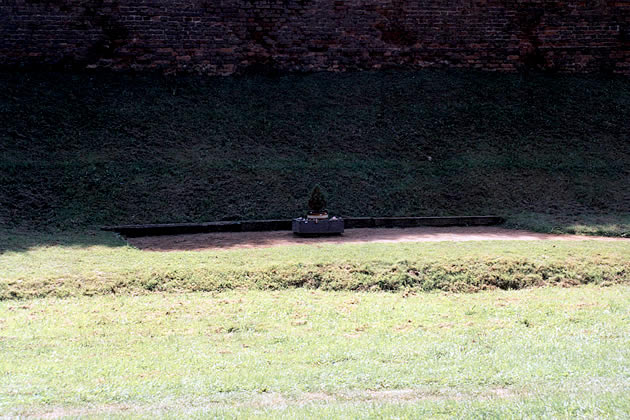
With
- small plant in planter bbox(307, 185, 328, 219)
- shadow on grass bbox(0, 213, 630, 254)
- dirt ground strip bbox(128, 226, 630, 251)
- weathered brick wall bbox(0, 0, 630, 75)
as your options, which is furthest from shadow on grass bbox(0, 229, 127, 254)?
weathered brick wall bbox(0, 0, 630, 75)

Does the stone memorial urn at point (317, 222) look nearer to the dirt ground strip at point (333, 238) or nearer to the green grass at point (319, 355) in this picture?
the dirt ground strip at point (333, 238)

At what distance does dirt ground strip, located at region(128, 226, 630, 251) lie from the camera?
8141 mm

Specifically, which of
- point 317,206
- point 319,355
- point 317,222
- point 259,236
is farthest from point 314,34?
point 319,355

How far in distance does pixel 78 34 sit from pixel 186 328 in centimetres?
1042

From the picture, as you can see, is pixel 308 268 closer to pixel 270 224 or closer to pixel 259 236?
pixel 259 236

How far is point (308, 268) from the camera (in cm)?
651

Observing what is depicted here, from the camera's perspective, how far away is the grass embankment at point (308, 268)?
6066 millimetres

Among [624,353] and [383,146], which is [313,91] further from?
[624,353]

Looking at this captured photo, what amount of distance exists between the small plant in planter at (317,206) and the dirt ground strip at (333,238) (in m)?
0.33

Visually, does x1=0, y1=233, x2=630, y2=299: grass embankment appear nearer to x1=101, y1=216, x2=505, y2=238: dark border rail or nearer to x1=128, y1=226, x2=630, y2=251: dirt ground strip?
x1=128, y1=226, x2=630, y2=251: dirt ground strip

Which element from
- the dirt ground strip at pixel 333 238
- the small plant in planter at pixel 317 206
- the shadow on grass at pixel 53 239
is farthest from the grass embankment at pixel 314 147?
the small plant in planter at pixel 317 206

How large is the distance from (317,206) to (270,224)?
825 mm

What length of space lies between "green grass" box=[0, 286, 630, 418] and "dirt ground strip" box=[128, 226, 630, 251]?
224 centimetres

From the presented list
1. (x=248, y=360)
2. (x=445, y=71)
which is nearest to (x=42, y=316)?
(x=248, y=360)
